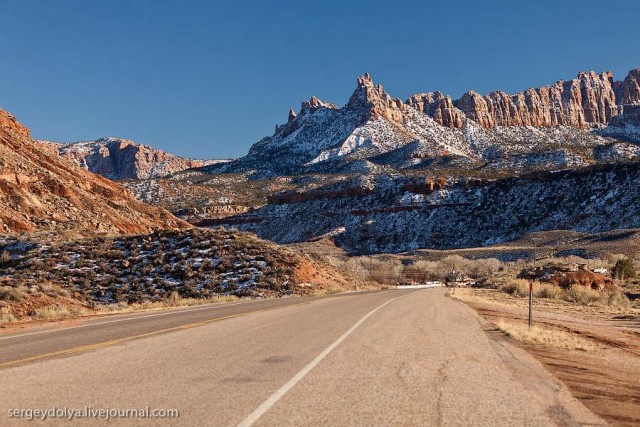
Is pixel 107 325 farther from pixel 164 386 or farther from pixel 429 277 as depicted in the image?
pixel 429 277

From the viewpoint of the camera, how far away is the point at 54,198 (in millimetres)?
47250

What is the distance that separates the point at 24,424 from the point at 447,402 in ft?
14.0

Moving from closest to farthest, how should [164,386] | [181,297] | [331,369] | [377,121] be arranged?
[164,386]
[331,369]
[181,297]
[377,121]

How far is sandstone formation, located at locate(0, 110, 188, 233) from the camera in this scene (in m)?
Result: 42.7

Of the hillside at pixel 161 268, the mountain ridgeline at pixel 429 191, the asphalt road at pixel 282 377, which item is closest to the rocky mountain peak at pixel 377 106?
the mountain ridgeline at pixel 429 191

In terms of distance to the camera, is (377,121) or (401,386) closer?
(401,386)

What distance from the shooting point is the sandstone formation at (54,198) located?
1681 inches

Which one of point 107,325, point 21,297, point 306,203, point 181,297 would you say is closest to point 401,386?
point 107,325

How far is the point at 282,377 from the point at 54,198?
1753 inches

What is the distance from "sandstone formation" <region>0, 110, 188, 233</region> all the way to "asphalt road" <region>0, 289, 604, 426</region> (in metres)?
32.9

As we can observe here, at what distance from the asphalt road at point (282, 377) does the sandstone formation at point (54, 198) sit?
3286cm

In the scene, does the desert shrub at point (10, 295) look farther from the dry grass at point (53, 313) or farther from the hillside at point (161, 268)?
the hillside at point (161, 268)

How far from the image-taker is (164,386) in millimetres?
7172

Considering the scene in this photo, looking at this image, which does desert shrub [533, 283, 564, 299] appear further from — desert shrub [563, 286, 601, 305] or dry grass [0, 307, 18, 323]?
dry grass [0, 307, 18, 323]
